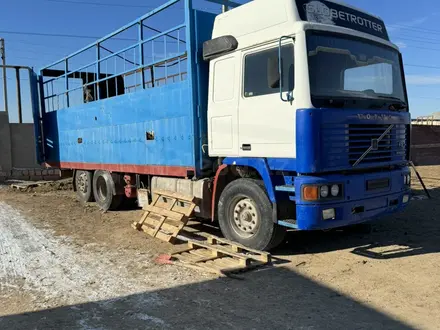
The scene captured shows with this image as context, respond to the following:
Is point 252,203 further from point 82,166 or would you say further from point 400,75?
point 82,166

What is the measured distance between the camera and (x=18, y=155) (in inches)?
642

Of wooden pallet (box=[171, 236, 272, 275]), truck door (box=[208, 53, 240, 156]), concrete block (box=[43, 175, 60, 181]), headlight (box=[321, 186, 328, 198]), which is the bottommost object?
wooden pallet (box=[171, 236, 272, 275])

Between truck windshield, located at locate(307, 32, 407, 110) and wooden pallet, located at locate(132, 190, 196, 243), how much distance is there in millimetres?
2654

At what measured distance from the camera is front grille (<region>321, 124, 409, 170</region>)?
16.4 feet

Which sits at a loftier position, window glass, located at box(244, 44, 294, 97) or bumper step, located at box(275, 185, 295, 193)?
window glass, located at box(244, 44, 294, 97)

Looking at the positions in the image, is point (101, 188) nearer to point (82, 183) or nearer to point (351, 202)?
point (82, 183)

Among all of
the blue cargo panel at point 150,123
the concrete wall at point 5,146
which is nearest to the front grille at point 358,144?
the blue cargo panel at point 150,123

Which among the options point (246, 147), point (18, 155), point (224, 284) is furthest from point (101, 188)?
point (18, 155)

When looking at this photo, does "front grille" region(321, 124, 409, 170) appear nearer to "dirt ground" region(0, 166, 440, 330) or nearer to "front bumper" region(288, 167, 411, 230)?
"front bumper" region(288, 167, 411, 230)

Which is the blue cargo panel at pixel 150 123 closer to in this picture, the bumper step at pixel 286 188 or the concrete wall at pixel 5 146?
the bumper step at pixel 286 188

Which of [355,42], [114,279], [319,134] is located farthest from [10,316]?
[355,42]

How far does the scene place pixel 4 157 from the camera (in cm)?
1597

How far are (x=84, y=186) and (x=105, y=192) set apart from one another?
1.26m

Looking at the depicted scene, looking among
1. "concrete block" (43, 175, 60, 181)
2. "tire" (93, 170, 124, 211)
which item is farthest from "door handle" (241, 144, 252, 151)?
"concrete block" (43, 175, 60, 181)
